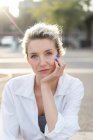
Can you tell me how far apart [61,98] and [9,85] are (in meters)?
0.38

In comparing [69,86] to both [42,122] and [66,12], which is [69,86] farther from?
[66,12]

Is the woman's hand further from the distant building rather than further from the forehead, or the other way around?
the distant building

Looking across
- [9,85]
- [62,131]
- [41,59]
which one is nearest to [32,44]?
[41,59]

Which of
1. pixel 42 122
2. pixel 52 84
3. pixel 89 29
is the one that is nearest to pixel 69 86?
pixel 52 84

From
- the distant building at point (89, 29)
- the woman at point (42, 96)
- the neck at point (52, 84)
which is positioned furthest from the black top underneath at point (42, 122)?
the distant building at point (89, 29)

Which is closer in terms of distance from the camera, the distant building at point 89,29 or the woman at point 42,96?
the woman at point 42,96

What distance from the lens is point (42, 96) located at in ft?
8.86

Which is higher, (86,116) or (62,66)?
(62,66)

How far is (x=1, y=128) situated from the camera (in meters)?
2.85

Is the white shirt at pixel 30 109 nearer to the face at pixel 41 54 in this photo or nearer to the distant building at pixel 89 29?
the face at pixel 41 54

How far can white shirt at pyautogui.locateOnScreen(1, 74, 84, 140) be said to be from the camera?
270 centimetres

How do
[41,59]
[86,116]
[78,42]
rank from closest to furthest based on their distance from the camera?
[41,59] → [86,116] → [78,42]

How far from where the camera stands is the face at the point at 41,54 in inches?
103

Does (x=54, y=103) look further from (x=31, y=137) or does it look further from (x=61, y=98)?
(x=31, y=137)
